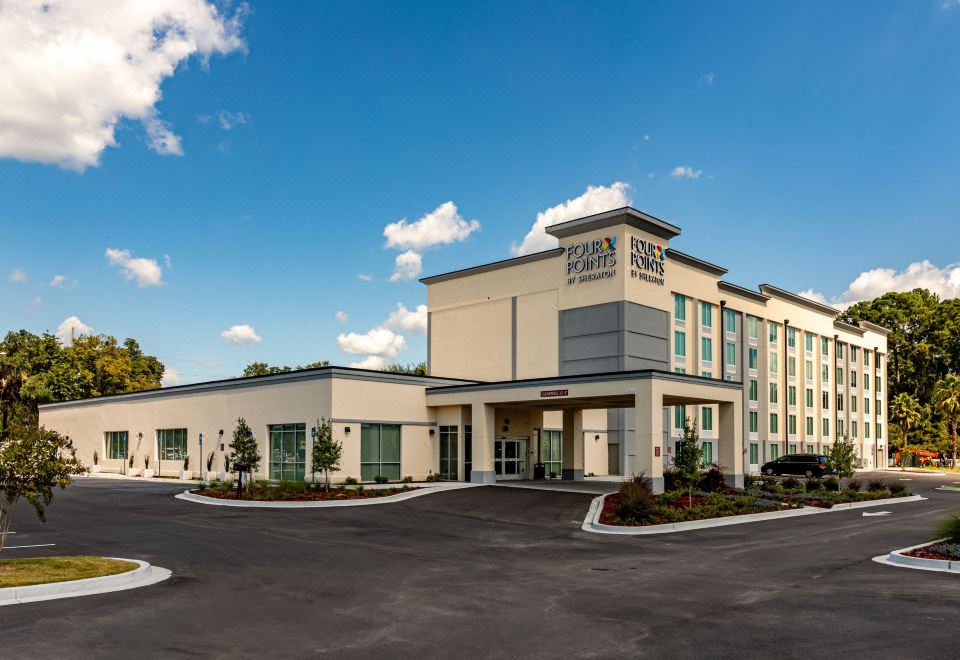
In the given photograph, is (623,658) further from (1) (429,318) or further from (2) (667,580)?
(1) (429,318)

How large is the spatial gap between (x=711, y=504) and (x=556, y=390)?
35.8 ft

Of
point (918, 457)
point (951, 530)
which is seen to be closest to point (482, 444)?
point (951, 530)

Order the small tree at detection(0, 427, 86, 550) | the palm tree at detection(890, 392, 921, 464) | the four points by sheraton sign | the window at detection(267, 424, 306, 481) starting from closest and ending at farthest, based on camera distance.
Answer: the small tree at detection(0, 427, 86, 550) → the window at detection(267, 424, 306, 481) → the four points by sheraton sign → the palm tree at detection(890, 392, 921, 464)

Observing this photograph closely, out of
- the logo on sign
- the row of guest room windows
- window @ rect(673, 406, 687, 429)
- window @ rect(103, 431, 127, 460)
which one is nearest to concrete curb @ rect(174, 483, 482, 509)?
the logo on sign

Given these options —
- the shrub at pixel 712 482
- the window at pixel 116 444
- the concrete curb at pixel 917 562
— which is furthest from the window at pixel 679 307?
the concrete curb at pixel 917 562

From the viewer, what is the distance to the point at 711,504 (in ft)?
96.3

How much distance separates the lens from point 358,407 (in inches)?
1549

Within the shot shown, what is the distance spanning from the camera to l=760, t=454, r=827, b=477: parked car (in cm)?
5869

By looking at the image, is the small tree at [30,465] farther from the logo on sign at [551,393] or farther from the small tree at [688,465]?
the logo on sign at [551,393]

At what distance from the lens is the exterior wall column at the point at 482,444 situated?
4047cm

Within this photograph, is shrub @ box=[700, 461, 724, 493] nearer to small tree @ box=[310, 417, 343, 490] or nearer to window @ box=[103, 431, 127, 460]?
small tree @ box=[310, 417, 343, 490]

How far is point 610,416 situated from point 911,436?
5840 centimetres

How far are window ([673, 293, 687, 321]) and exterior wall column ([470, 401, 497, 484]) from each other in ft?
66.9

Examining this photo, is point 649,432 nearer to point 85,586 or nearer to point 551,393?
point 551,393
